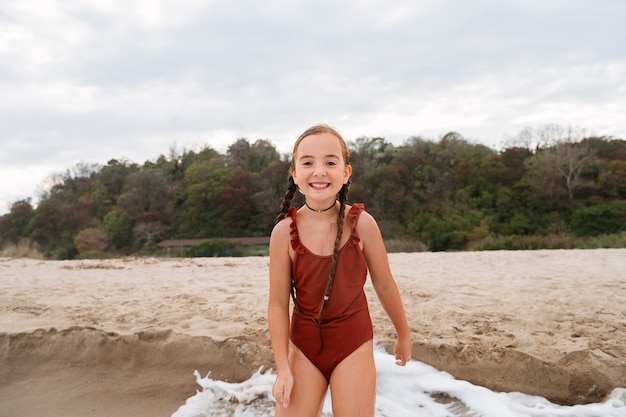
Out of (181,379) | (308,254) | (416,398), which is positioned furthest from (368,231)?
(181,379)

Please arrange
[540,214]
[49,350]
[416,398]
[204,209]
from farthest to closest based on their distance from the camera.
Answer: [204,209] < [540,214] < [49,350] < [416,398]

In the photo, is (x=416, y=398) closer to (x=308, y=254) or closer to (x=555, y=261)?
(x=308, y=254)

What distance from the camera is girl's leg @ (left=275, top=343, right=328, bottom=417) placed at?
1775 mm

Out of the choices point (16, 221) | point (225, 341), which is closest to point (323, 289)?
point (225, 341)

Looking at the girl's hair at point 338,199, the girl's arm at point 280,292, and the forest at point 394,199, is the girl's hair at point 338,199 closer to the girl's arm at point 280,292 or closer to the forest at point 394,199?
the girl's arm at point 280,292

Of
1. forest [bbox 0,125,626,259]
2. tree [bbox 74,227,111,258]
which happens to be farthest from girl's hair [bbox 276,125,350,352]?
tree [bbox 74,227,111,258]

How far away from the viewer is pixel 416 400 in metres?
3.02

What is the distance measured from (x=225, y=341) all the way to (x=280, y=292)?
6.53 ft

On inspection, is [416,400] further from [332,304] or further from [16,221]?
[16,221]

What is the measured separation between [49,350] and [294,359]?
112 inches

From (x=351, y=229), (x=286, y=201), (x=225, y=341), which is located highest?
(x=286, y=201)

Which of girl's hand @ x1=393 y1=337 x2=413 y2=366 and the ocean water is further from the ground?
girl's hand @ x1=393 y1=337 x2=413 y2=366

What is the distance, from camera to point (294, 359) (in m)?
1.87

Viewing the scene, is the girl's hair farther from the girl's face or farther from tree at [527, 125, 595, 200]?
tree at [527, 125, 595, 200]
